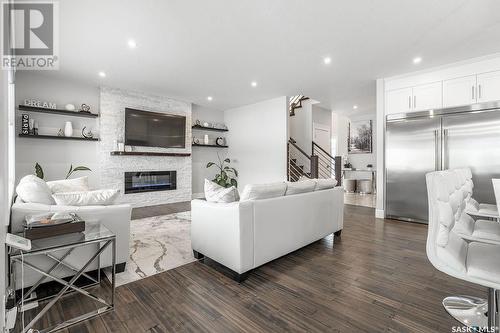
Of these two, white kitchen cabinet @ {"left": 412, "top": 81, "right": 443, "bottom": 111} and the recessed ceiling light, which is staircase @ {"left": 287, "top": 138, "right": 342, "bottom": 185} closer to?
white kitchen cabinet @ {"left": 412, "top": 81, "right": 443, "bottom": 111}

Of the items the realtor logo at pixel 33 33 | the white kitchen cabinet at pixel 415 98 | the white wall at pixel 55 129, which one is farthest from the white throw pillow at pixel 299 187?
the white wall at pixel 55 129

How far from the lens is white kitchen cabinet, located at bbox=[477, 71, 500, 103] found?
3539 mm

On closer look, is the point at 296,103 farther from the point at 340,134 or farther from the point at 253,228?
the point at 253,228

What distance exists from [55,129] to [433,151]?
23.7ft

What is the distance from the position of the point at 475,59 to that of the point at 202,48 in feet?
13.8

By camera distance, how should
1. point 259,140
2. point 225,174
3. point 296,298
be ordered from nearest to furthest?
point 296,298
point 259,140
point 225,174

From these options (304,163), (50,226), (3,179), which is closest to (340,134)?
(304,163)

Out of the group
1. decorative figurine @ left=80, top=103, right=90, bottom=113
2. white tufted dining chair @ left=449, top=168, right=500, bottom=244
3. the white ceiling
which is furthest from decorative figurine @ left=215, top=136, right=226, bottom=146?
white tufted dining chair @ left=449, top=168, right=500, bottom=244

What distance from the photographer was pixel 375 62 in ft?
12.6

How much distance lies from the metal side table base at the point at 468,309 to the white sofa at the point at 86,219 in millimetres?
2732

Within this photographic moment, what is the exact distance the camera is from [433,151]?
405cm

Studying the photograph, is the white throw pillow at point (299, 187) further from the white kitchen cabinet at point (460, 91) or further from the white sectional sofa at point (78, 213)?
the white kitchen cabinet at point (460, 91)

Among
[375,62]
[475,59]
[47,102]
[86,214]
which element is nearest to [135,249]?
[86,214]

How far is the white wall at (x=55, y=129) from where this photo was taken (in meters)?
4.49
